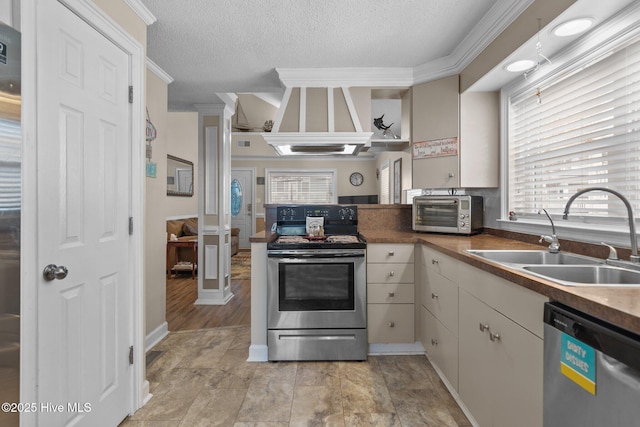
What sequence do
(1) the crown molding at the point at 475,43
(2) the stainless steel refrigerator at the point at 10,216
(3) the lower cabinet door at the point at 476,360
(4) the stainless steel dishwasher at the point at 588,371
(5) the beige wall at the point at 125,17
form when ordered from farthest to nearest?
(1) the crown molding at the point at 475,43 → (5) the beige wall at the point at 125,17 → (3) the lower cabinet door at the point at 476,360 → (2) the stainless steel refrigerator at the point at 10,216 → (4) the stainless steel dishwasher at the point at 588,371

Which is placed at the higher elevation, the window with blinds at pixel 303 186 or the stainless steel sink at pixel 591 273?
the window with blinds at pixel 303 186

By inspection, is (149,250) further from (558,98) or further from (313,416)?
(558,98)

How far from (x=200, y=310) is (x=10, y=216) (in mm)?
2716

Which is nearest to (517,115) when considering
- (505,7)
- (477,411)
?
(505,7)

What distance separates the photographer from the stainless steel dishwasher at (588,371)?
2.64 ft

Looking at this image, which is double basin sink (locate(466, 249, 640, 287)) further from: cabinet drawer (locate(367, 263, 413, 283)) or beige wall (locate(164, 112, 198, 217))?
beige wall (locate(164, 112, 198, 217))

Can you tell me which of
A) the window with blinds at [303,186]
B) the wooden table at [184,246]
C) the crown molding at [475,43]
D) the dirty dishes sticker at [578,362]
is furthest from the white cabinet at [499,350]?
the window with blinds at [303,186]

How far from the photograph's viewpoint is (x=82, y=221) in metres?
1.46

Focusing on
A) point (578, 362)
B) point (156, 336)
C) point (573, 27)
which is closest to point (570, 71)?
point (573, 27)

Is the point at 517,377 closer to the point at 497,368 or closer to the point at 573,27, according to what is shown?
the point at 497,368

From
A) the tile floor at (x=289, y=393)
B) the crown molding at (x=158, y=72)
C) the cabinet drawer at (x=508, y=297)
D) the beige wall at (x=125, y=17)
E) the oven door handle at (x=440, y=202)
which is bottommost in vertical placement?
the tile floor at (x=289, y=393)

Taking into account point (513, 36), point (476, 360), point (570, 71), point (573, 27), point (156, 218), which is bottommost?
point (476, 360)

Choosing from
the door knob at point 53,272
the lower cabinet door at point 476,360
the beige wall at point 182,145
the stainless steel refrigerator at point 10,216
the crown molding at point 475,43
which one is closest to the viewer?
the stainless steel refrigerator at point 10,216

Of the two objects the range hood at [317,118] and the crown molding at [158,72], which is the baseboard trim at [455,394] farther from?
the crown molding at [158,72]
